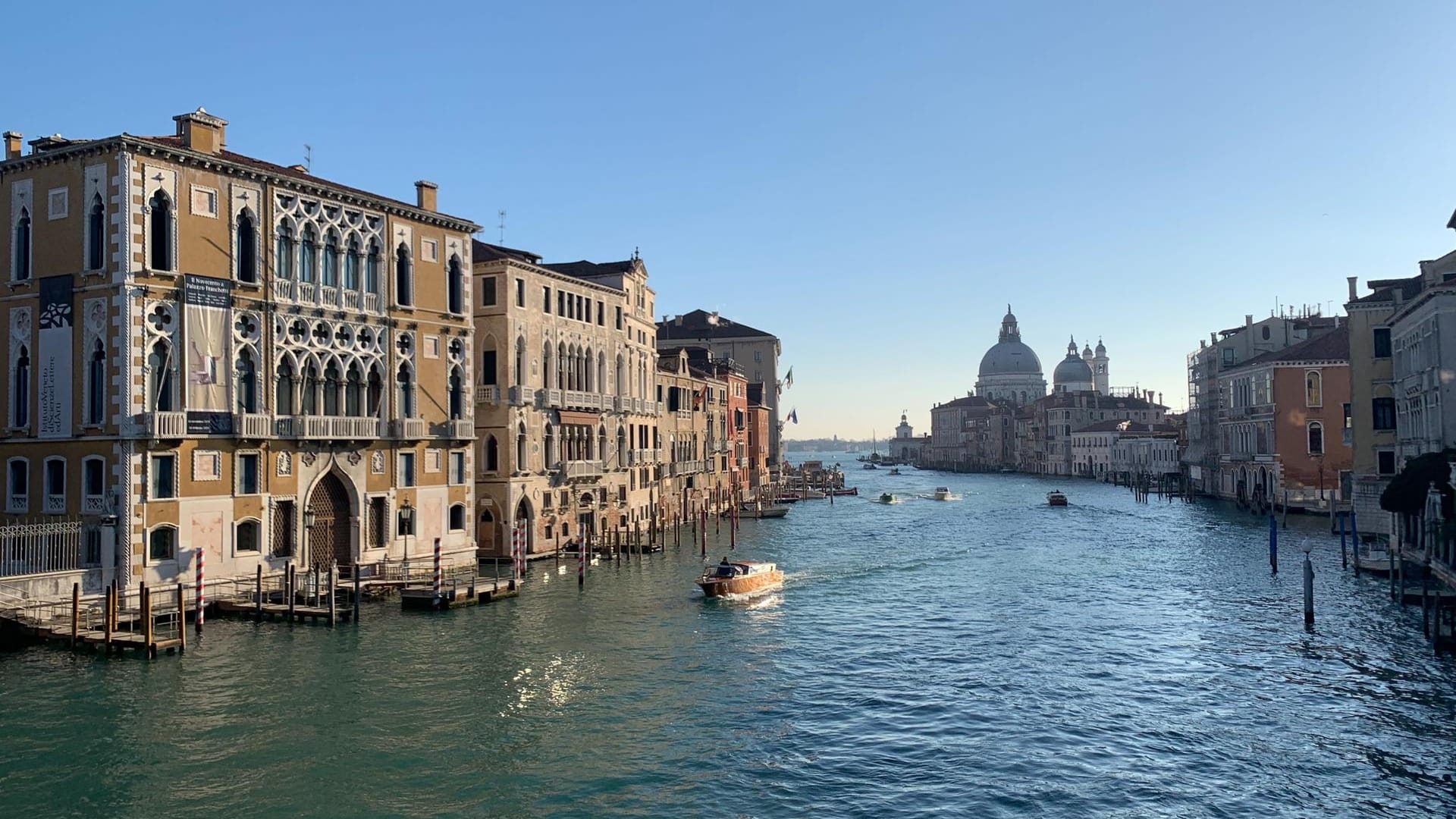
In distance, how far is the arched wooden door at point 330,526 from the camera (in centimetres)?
3031

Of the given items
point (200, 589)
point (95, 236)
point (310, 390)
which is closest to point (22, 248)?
point (95, 236)

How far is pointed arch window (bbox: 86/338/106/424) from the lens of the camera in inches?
1016

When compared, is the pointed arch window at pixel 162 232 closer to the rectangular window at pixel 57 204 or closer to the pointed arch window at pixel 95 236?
the pointed arch window at pixel 95 236

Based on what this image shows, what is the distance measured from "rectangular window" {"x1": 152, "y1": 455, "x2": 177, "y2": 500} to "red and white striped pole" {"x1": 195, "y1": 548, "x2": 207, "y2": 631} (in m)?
1.61

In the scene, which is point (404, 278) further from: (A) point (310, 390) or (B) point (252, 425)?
(B) point (252, 425)

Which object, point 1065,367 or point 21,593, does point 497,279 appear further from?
point 1065,367

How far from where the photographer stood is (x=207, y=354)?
27.0 metres

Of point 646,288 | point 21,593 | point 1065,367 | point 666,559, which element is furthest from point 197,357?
point 1065,367

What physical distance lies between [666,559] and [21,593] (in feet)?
79.1

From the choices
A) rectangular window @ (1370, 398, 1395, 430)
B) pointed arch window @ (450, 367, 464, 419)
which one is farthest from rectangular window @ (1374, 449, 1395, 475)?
pointed arch window @ (450, 367, 464, 419)

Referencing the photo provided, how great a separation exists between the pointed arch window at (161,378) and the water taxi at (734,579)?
49.3 feet

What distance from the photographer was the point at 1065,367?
7564 inches

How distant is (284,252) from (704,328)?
6473cm

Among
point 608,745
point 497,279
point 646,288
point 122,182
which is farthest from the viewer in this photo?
point 646,288
